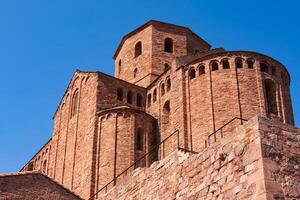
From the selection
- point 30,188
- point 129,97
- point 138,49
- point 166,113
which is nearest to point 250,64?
point 166,113

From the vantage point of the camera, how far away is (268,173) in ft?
26.3

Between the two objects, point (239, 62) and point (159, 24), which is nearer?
point (239, 62)

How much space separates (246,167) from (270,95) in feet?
56.1

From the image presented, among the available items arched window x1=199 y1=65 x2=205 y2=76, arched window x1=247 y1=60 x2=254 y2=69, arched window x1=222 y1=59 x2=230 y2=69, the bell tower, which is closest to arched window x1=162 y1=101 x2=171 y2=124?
arched window x1=199 y1=65 x2=205 y2=76

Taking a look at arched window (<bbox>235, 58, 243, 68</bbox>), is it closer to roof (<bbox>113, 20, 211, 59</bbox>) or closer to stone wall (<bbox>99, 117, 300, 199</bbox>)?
roof (<bbox>113, 20, 211, 59</bbox>)

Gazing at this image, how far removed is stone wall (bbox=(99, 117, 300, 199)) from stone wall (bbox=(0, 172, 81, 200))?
597cm

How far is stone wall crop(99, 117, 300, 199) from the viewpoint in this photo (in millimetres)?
8078

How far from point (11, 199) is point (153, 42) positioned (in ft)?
62.0

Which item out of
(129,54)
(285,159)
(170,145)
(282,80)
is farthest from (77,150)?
(285,159)

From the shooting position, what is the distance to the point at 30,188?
15.2 meters

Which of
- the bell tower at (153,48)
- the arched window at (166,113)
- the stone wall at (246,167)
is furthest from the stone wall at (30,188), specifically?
the bell tower at (153,48)

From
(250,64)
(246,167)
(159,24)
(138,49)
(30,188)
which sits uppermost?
(159,24)

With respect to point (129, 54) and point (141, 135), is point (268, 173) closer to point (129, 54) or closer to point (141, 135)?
point (141, 135)

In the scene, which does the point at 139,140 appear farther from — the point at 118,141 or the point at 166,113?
the point at 166,113
